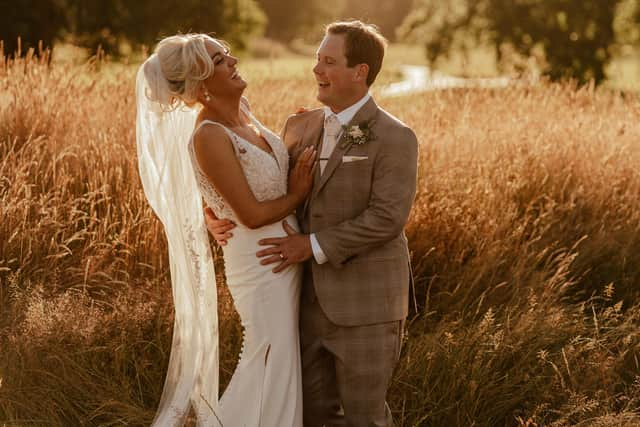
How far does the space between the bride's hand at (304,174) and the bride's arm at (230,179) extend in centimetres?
8

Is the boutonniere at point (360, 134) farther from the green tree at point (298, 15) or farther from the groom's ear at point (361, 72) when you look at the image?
the green tree at point (298, 15)

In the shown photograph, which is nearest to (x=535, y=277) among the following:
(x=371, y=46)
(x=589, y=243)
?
(x=589, y=243)

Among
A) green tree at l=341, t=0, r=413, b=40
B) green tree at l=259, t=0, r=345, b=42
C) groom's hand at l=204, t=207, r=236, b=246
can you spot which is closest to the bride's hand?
groom's hand at l=204, t=207, r=236, b=246

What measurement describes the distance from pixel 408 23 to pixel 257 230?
23811 millimetres

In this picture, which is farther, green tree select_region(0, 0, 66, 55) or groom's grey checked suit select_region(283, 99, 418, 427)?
green tree select_region(0, 0, 66, 55)

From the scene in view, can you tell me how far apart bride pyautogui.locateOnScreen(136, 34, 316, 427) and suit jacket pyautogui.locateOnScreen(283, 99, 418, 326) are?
0.13 meters

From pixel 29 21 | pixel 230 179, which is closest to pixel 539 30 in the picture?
pixel 29 21

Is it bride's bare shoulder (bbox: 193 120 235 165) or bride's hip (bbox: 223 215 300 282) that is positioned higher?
bride's bare shoulder (bbox: 193 120 235 165)

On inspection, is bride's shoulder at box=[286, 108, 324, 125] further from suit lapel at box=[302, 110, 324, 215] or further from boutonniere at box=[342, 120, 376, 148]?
boutonniere at box=[342, 120, 376, 148]

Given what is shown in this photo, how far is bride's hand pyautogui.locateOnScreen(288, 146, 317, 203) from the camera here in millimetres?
3756

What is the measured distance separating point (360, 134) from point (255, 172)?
0.50 m

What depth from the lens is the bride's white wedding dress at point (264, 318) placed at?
12.5ft

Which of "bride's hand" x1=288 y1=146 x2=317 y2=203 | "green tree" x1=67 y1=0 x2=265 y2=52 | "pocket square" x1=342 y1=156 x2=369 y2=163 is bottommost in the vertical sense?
"green tree" x1=67 y1=0 x2=265 y2=52

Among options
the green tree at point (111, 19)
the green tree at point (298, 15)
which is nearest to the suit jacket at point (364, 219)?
the green tree at point (111, 19)
